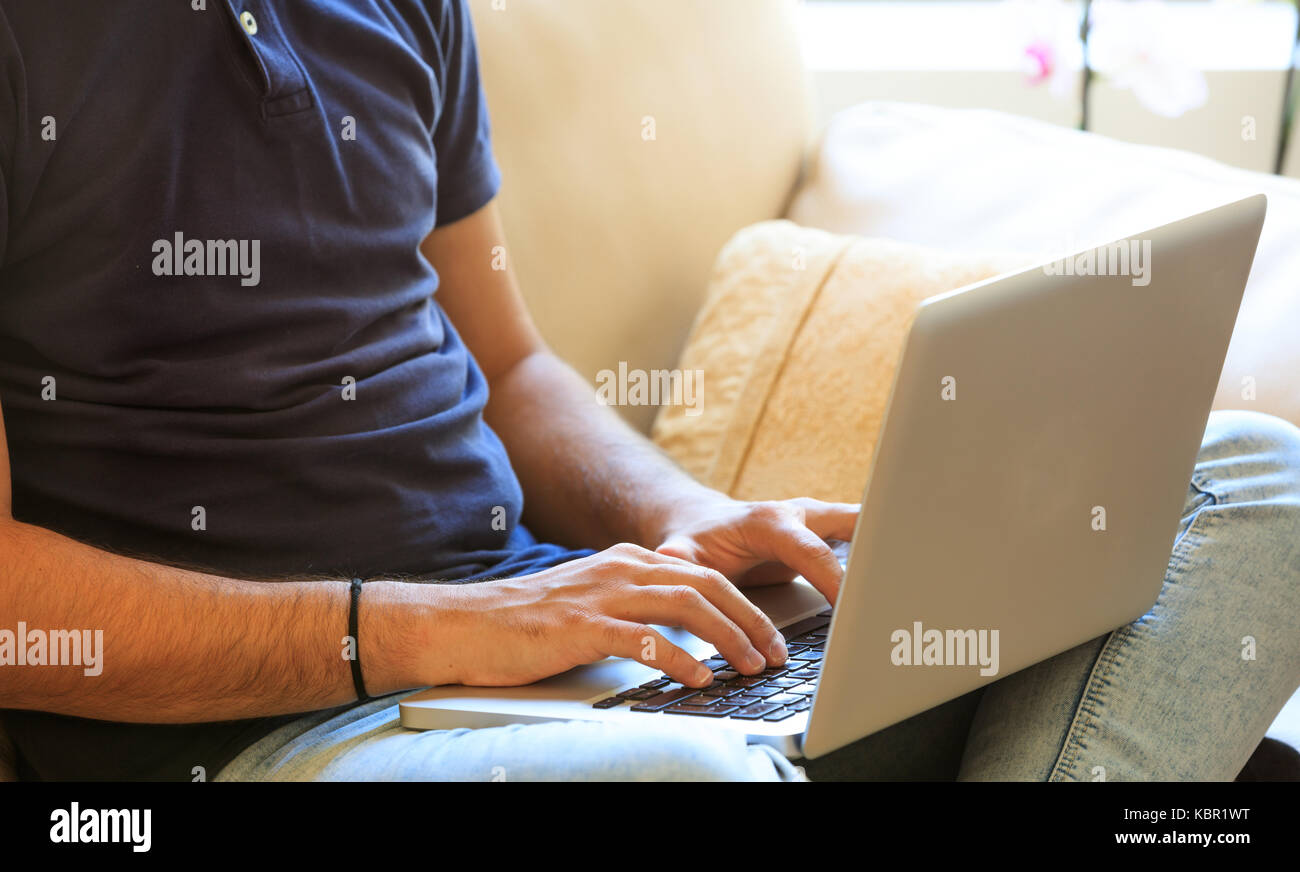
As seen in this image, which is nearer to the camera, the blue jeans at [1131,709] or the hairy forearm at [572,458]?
the blue jeans at [1131,709]

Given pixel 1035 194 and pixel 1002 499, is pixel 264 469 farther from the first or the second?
pixel 1035 194

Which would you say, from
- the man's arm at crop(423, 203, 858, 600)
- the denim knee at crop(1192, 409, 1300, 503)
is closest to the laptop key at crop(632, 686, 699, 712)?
the man's arm at crop(423, 203, 858, 600)

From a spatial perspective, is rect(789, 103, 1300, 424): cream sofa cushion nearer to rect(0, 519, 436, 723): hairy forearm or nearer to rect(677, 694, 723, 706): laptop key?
rect(677, 694, 723, 706): laptop key

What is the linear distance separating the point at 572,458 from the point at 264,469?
0.36 meters

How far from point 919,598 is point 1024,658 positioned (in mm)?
150

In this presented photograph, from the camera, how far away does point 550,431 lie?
122 centimetres

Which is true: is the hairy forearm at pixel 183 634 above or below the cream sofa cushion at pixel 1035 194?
below

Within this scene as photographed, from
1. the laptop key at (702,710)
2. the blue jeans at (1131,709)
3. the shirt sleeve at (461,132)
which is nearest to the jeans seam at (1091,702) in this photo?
the blue jeans at (1131,709)

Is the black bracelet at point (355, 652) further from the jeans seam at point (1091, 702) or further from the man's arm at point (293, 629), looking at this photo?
the jeans seam at point (1091, 702)

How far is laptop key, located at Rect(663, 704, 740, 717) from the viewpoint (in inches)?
29.5

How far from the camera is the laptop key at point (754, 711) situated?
0.75m

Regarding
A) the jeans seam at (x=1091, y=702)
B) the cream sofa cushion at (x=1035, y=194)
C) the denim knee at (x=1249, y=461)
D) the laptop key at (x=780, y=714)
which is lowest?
the jeans seam at (x=1091, y=702)

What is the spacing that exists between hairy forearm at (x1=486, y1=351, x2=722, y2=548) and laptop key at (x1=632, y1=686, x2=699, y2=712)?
0.33 metres
